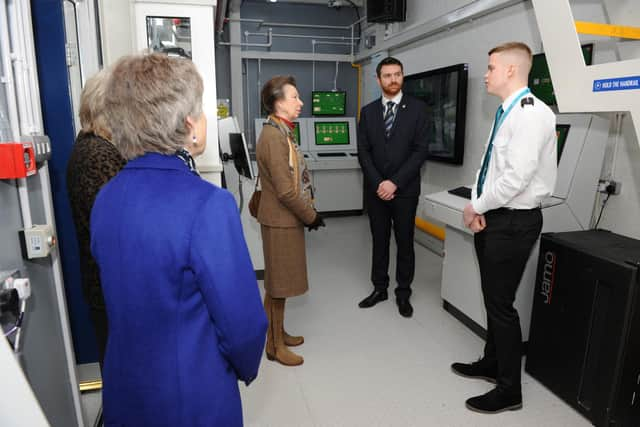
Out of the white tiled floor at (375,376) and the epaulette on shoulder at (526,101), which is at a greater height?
the epaulette on shoulder at (526,101)

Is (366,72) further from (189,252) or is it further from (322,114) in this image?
(189,252)

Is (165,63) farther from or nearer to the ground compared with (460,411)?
farther from the ground

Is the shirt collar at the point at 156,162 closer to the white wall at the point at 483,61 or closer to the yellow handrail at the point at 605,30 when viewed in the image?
the yellow handrail at the point at 605,30

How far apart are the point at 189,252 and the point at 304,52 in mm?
5971

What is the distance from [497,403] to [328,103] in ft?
16.2

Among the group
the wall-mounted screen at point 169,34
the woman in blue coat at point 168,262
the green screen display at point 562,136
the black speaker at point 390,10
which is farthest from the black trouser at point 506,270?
the black speaker at point 390,10

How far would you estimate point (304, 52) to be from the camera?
6297mm

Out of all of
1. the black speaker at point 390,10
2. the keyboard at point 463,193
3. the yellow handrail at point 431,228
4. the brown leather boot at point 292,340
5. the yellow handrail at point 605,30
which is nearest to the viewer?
the yellow handrail at point 605,30

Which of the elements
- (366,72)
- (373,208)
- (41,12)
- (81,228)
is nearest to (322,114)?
(366,72)

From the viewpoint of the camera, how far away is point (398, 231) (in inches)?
115

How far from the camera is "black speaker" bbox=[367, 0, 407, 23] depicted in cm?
448

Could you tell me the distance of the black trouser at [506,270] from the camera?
182cm

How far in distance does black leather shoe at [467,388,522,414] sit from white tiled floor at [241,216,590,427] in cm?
3

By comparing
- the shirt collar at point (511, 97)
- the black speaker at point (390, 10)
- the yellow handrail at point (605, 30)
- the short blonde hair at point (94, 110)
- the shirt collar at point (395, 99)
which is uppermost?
the black speaker at point (390, 10)
